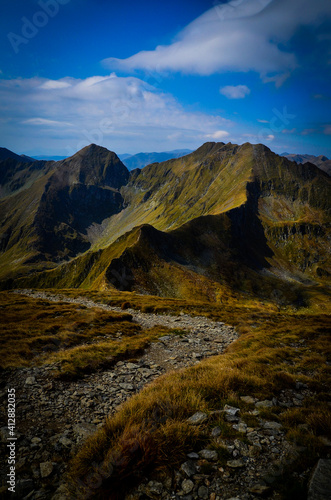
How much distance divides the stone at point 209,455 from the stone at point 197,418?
3.04 feet

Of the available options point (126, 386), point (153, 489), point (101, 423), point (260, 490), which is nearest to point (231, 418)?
point (260, 490)

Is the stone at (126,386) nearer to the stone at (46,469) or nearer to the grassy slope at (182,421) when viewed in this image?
the grassy slope at (182,421)

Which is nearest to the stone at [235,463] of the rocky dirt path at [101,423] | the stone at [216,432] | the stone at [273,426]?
the rocky dirt path at [101,423]

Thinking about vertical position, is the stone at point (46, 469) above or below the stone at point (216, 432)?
below

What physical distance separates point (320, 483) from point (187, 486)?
8.35 ft

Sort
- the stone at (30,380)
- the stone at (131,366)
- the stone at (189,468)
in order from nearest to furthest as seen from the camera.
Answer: the stone at (189,468) → the stone at (30,380) → the stone at (131,366)

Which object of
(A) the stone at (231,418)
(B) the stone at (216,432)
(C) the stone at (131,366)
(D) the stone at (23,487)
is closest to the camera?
(D) the stone at (23,487)

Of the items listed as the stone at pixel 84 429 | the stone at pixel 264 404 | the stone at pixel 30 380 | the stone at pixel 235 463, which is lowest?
the stone at pixel 30 380

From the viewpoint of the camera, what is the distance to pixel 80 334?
18703 mm

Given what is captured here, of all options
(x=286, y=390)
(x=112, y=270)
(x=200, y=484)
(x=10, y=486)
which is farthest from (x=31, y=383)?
(x=112, y=270)

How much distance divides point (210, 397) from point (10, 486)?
19.7 feet

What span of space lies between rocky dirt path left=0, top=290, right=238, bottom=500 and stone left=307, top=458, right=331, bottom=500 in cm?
507

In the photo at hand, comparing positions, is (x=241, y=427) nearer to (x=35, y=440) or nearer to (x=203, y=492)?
(x=203, y=492)

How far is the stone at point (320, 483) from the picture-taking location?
4.07 meters
